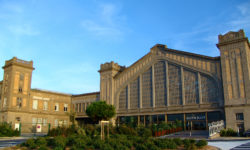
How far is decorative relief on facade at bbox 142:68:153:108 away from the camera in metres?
47.1

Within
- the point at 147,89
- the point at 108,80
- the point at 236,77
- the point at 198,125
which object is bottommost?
the point at 198,125

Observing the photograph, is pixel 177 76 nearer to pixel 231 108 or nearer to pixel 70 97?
pixel 231 108

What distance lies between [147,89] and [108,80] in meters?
10.1

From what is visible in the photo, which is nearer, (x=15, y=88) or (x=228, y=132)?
(x=228, y=132)

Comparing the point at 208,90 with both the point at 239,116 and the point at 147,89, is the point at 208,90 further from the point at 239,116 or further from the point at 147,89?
the point at 147,89

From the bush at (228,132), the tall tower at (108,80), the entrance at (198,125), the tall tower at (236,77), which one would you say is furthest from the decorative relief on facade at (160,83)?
the bush at (228,132)

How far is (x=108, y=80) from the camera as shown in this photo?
53.5 meters

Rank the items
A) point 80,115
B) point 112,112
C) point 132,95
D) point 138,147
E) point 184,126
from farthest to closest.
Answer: point 80,115, point 132,95, point 112,112, point 184,126, point 138,147

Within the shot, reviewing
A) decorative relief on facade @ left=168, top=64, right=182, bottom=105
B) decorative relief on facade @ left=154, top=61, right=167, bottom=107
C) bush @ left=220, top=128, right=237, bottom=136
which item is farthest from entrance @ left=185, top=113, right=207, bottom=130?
bush @ left=220, top=128, right=237, bottom=136

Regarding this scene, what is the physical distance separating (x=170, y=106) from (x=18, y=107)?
104 ft

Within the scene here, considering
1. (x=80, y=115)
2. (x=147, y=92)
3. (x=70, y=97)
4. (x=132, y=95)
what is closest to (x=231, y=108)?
(x=147, y=92)

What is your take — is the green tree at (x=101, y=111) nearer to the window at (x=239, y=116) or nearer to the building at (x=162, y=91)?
the building at (x=162, y=91)

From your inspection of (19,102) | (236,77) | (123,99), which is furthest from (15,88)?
(236,77)

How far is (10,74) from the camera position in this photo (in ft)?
167
